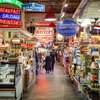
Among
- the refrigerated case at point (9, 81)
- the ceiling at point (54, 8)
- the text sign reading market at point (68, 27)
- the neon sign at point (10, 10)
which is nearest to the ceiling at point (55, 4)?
the ceiling at point (54, 8)

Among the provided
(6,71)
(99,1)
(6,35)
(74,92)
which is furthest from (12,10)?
(6,35)

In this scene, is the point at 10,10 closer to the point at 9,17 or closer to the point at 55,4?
the point at 9,17

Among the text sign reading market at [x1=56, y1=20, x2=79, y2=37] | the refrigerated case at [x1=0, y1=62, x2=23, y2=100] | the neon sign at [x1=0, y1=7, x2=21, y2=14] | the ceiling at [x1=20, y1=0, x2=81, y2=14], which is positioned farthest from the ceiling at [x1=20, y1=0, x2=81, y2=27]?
the refrigerated case at [x1=0, y1=62, x2=23, y2=100]

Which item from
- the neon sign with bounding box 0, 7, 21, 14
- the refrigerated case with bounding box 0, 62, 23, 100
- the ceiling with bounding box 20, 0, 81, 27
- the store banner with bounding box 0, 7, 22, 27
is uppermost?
the ceiling with bounding box 20, 0, 81, 27

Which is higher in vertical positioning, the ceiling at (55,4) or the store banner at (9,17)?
the ceiling at (55,4)

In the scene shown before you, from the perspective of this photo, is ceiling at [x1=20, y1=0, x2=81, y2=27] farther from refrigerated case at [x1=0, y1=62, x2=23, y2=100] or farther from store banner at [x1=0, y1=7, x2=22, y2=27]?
refrigerated case at [x1=0, y1=62, x2=23, y2=100]

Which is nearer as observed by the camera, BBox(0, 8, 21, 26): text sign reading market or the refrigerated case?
the refrigerated case

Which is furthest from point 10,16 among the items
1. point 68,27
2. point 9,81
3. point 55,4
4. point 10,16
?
point 55,4

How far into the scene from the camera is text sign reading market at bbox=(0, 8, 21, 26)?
988 cm

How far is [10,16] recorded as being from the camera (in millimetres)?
9984

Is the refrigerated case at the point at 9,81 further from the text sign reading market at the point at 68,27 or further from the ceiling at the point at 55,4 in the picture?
the ceiling at the point at 55,4

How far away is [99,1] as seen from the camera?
384 inches

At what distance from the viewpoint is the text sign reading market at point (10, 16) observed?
9875 mm

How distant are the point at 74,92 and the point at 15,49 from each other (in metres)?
3.55
